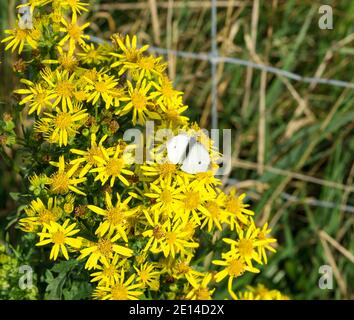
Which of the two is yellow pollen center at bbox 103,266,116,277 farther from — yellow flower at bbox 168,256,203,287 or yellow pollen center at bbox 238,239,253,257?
yellow pollen center at bbox 238,239,253,257

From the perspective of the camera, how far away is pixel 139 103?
167 cm

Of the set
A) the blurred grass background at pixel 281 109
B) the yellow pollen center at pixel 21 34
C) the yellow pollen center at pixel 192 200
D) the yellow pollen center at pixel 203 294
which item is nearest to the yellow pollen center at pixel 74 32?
the yellow pollen center at pixel 21 34

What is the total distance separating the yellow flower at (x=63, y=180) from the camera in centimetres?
158

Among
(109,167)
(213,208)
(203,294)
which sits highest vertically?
(109,167)

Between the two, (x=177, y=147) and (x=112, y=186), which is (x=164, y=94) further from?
(x=112, y=186)

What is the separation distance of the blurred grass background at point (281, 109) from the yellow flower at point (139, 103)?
1099mm

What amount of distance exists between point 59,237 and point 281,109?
1.71m

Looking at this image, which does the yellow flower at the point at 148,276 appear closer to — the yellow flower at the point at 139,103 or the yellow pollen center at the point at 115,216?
the yellow pollen center at the point at 115,216

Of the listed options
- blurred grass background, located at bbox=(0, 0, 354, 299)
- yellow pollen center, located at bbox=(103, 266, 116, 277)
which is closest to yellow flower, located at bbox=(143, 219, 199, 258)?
yellow pollen center, located at bbox=(103, 266, 116, 277)

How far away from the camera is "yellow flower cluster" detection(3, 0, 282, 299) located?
1.59 m

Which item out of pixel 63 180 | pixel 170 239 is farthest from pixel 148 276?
pixel 63 180

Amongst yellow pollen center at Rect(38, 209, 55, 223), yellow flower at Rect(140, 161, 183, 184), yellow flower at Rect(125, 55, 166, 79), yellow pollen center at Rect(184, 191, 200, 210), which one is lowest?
yellow pollen center at Rect(38, 209, 55, 223)

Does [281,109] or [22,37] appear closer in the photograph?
[22,37]

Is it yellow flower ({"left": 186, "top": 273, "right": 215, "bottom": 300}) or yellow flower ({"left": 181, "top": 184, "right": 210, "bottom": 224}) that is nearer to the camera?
yellow flower ({"left": 181, "top": 184, "right": 210, "bottom": 224})
